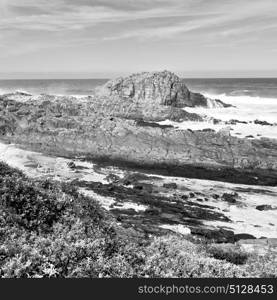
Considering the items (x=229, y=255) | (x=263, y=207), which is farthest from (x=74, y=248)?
(x=263, y=207)

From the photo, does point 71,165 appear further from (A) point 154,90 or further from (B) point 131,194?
(A) point 154,90

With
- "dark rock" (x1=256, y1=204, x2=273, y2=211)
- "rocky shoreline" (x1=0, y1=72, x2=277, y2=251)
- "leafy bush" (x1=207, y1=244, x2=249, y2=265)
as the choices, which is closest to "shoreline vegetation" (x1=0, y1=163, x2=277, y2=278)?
"leafy bush" (x1=207, y1=244, x2=249, y2=265)

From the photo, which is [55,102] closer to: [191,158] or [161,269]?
[191,158]

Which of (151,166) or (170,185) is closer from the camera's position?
(170,185)

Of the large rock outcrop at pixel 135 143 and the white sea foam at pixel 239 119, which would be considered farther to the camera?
the white sea foam at pixel 239 119

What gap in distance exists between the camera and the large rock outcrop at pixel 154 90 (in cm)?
9712

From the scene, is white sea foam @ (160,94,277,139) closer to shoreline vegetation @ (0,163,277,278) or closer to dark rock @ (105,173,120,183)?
dark rock @ (105,173,120,183)

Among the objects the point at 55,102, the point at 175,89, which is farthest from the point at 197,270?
the point at 175,89

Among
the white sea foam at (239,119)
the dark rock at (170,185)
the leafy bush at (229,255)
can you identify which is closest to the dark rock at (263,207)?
the dark rock at (170,185)

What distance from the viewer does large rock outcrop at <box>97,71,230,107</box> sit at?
97.1m

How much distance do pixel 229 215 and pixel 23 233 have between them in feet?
86.1

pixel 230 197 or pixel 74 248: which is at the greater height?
pixel 74 248

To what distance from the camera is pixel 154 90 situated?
98.2 meters

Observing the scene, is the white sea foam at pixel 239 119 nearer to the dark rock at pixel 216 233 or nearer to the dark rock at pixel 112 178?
the dark rock at pixel 112 178
